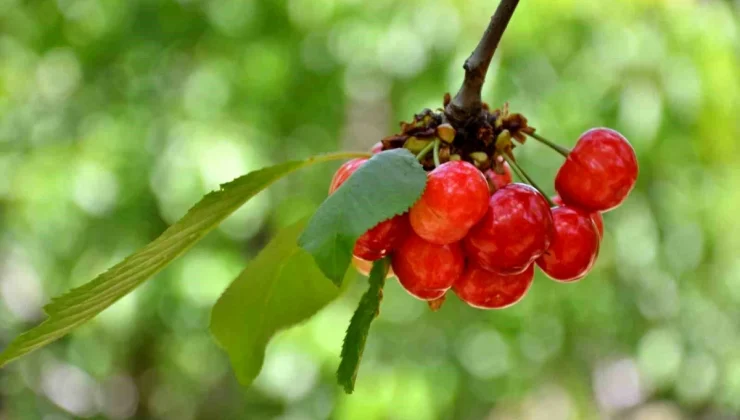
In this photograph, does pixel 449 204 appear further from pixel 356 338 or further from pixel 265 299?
pixel 265 299

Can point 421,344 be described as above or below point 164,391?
below

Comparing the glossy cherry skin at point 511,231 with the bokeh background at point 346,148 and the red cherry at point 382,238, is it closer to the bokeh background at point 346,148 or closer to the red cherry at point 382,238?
the red cherry at point 382,238

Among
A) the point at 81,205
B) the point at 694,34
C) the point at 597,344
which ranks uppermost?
the point at 81,205

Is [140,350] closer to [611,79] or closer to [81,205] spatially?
[81,205]

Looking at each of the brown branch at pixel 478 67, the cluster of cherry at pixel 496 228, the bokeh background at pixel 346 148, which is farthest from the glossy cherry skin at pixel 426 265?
the bokeh background at pixel 346 148

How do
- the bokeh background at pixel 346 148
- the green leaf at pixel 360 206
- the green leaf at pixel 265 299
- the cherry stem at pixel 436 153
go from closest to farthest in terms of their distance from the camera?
the green leaf at pixel 360 206
the cherry stem at pixel 436 153
the green leaf at pixel 265 299
the bokeh background at pixel 346 148

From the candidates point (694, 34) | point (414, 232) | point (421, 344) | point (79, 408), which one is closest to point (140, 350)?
point (79, 408)
